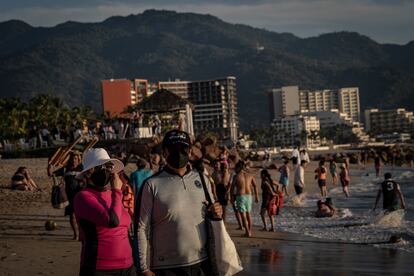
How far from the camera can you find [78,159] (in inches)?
433

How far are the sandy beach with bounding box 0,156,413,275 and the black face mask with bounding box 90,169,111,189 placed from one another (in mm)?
4752

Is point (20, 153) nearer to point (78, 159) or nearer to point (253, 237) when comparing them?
point (253, 237)

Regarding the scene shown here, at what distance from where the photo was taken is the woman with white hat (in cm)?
513

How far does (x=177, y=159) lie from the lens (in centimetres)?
485

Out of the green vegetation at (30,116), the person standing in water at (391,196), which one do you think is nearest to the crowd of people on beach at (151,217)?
the person standing in water at (391,196)

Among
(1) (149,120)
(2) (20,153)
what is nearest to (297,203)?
(2) (20,153)

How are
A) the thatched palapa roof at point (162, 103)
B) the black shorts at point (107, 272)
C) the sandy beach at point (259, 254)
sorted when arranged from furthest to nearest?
1. the thatched palapa roof at point (162, 103)
2. the sandy beach at point (259, 254)
3. the black shorts at point (107, 272)

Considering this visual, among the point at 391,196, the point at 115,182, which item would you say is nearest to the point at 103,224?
the point at 115,182

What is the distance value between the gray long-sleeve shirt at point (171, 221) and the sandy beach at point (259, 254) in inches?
201

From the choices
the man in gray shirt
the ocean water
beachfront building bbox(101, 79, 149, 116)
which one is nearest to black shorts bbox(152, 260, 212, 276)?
the man in gray shirt

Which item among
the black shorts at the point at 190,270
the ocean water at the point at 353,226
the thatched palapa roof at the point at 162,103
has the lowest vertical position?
the ocean water at the point at 353,226

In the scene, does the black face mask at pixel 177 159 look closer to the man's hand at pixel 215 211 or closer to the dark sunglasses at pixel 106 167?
the man's hand at pixel 215 211

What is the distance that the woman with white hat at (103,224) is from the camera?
513 centimetres

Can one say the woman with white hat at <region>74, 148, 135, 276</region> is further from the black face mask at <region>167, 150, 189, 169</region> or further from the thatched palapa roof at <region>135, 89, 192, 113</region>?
the thatched palapa roof at <region>135, 89, 192, 113</region>
